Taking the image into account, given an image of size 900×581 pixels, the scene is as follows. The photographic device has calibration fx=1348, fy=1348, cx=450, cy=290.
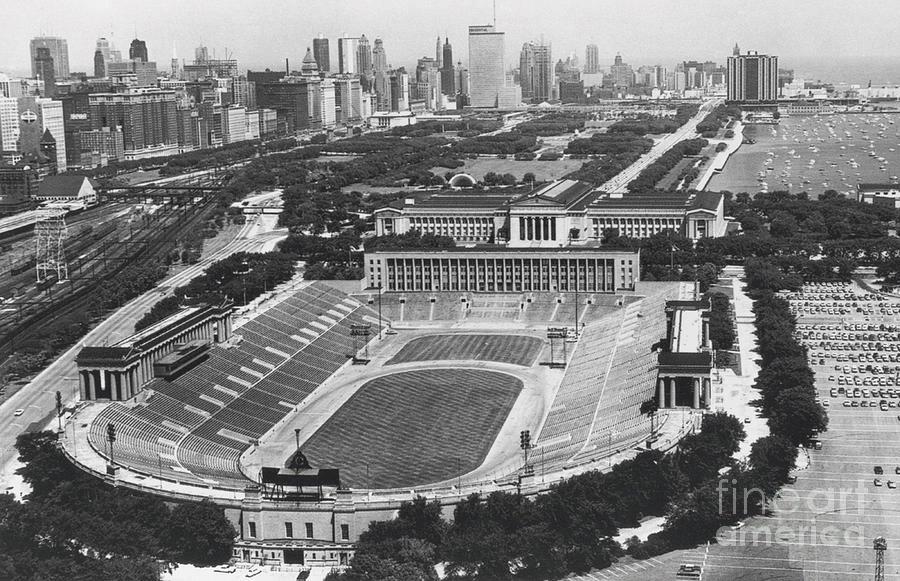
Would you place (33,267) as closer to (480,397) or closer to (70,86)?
(480,397)

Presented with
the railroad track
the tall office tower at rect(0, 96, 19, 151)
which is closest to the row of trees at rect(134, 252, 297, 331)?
the railroad track

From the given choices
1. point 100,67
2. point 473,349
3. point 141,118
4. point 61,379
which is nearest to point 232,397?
point 61,379

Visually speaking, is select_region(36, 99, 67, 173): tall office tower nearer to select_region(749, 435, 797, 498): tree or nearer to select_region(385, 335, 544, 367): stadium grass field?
select_region(385, 335, 544, 367): stadium grass field

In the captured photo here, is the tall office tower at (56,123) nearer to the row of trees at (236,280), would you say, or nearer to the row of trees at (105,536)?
the row of trees at (236,280)

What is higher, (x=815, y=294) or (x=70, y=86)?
(x=70, y=86)

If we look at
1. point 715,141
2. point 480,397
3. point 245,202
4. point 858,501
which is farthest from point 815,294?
point 715,141

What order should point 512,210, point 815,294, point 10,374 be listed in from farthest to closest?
point 512,210
point 815,294
point 10,374

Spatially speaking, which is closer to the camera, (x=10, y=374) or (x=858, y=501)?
(x=858, y=501)

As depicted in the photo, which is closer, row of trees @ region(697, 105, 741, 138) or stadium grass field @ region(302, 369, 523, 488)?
stadium grass field @ region(302, 369, 523, 488)

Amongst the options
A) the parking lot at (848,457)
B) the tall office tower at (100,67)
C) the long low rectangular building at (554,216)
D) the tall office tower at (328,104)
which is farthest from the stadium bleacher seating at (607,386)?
the tall office tower at (328,104)
